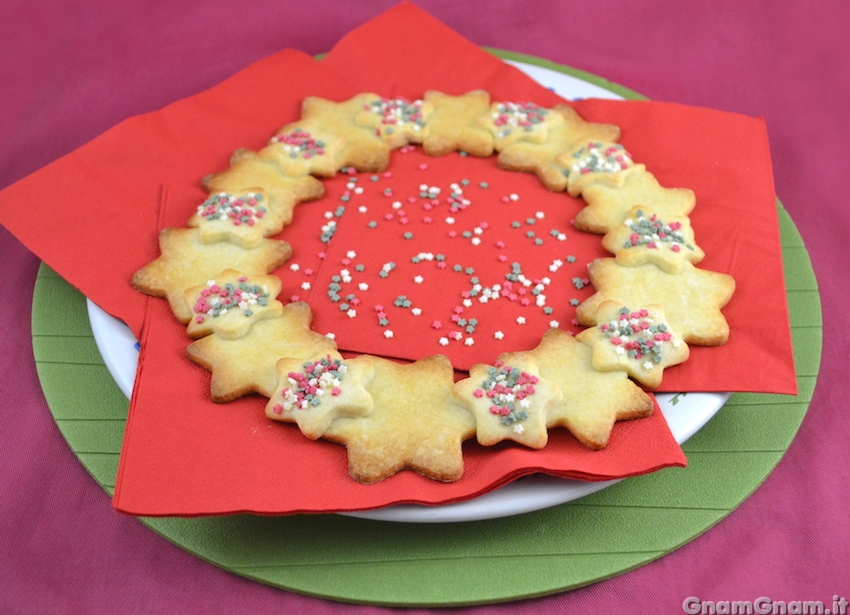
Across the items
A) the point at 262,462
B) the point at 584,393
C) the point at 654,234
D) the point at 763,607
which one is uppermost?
the point at 654,234

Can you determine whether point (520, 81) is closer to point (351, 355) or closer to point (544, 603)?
point (351, 355)

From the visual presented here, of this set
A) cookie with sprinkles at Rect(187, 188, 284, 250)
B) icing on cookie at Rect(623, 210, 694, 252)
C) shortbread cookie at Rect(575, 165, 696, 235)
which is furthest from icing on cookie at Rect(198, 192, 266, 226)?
icing on cookie at Rect(623, 210, 694, 252)

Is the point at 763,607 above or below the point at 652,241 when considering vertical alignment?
below

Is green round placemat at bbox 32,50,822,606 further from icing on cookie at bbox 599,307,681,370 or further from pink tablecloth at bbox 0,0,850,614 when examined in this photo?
icing on cookie at bbox 599,307,681,370

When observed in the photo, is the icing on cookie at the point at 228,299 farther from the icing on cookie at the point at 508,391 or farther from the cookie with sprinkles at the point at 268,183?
the icing on cookie at the point at 508,391

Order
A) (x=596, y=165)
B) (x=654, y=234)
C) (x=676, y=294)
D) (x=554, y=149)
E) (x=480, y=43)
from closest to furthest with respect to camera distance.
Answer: (x=676, y=294)
(x=654, y=234)
(x=596, y=165)
(x=554, y=149)
(x=480, y=43)

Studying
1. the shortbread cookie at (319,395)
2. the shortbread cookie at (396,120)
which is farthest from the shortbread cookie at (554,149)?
the shortbread cookie at (319,395)

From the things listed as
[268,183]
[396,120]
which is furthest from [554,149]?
[268,183]

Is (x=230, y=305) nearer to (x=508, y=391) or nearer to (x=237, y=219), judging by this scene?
(x=237, y=219)
